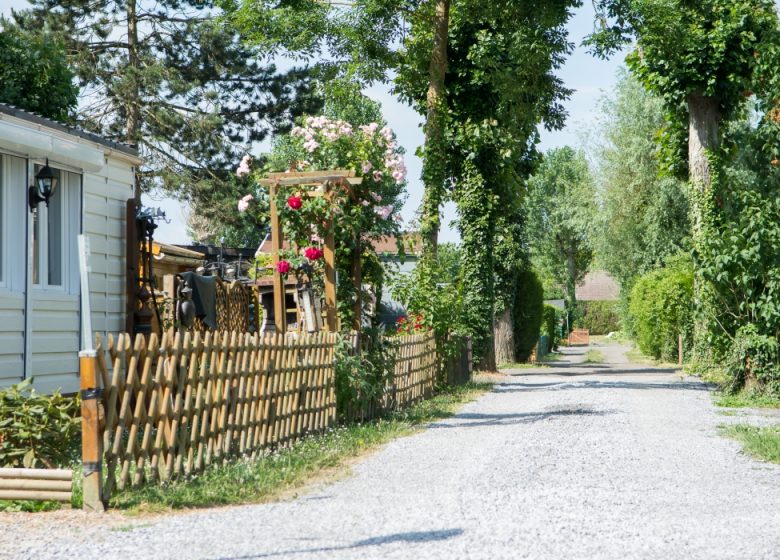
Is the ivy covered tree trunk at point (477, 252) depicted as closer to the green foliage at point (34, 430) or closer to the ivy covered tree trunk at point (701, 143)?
the ivy covered tree trunk at point (701, 143)

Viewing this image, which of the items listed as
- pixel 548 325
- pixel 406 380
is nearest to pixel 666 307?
pixel 406 380

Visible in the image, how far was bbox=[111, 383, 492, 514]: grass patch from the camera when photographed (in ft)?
23.3

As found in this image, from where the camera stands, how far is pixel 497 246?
29.9 meters

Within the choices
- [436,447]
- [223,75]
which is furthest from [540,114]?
[436,447]

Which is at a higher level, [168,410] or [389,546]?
[168,410]

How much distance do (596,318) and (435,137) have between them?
60105mm

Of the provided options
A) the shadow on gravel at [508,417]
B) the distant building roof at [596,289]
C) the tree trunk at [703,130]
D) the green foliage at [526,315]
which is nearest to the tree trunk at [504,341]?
the green foliage at [526,315]

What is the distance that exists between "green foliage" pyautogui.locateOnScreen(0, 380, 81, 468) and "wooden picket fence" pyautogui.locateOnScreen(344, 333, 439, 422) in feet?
16.4

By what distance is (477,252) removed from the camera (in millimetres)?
25062

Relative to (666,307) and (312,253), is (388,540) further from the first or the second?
(666,307)

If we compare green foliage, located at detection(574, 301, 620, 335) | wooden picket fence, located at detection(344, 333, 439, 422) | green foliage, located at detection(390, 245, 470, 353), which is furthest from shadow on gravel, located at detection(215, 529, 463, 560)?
green foliage, located at detection(574, 301, 620, 335)

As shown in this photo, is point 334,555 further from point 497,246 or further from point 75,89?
point 497,246

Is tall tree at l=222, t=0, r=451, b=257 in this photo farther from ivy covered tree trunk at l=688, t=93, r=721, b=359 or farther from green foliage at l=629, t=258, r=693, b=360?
green foliage at l=629, t=258, r=693, b=360

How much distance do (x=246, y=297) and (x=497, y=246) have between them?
10.5m
